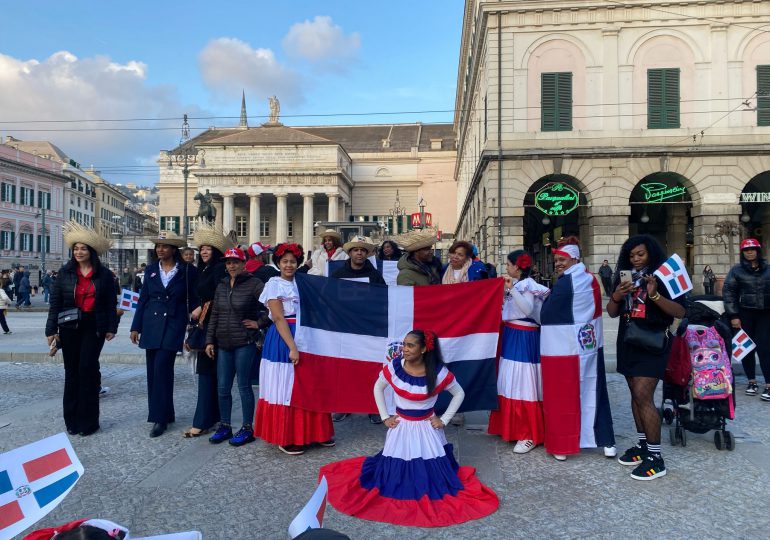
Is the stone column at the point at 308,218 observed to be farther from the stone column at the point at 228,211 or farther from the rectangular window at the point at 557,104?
the rectangular window at the point at 557,104

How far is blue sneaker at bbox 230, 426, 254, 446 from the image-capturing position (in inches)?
210

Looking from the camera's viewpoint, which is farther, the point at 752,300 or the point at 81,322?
the point at 752,300

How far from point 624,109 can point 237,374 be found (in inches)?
A: 916

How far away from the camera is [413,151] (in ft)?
255

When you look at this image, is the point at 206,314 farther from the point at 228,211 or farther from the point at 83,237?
the point at 228,211

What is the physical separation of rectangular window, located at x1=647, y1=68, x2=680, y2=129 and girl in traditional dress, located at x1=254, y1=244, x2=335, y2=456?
23277mm

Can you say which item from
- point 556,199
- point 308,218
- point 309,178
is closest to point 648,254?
point 556,199

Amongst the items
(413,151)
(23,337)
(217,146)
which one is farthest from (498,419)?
(413,151)

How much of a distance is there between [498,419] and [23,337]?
A: 13.3 m

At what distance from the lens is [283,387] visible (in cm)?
516

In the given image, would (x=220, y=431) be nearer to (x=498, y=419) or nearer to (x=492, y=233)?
(x=498, y=419)

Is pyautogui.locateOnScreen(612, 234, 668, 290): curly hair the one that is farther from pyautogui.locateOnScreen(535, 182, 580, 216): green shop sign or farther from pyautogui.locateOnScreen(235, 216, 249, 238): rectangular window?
pyautogui.locateOnScreen(235, 216, 249, 238): rectangular window

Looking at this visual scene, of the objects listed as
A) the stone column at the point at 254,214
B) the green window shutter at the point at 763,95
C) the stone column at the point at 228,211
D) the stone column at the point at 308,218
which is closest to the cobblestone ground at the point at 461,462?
the green window shutter at the point at 763,95

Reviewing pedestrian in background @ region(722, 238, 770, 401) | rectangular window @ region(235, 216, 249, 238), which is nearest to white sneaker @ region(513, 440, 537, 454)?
pedestrian in background @ region(722, 238, 770, 401)
